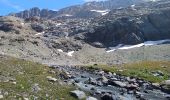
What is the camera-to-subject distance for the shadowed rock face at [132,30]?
18000 cm

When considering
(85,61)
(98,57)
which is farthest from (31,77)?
(98,57)

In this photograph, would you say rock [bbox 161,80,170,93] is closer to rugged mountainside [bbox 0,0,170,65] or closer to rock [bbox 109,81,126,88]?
rock [bbox 109,81,126,88]

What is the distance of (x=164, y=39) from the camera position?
601 ft

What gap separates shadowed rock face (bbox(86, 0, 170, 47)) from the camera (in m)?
180

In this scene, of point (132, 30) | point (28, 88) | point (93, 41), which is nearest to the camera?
point (28, 88)

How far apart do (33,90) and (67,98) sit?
135 inches

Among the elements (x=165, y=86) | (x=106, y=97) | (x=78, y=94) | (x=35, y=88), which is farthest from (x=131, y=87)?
(x=35, y=88)

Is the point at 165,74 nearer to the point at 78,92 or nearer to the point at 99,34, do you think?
the point at 78,92

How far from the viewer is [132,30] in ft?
614

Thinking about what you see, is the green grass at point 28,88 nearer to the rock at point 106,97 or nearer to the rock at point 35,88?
the rock at point 35,88

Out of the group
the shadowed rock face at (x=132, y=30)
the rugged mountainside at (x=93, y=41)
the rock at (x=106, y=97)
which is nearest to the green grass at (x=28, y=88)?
the rock at (x=106, y=97)

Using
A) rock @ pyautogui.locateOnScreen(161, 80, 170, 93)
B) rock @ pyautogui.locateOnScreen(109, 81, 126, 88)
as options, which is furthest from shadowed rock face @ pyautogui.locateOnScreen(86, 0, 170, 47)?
rock @ pyautogui.locateOnScreen(109, 81, 126, 88)

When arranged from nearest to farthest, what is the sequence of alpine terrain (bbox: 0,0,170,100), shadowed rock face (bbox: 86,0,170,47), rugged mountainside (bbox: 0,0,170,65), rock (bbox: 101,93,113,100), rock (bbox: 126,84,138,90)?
1. rock (bbox: 101,93,113,100)
2. alpine terrain (bbox: 0,0,170,100)
3. rock (bbox: 126,84,138,90)
4. rugged mountainside (bbox: 0,0,170,65)
5. shadowed rock face (bbox: 86,0,170,47)

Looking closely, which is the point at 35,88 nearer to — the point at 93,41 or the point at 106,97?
the point at 106,97
